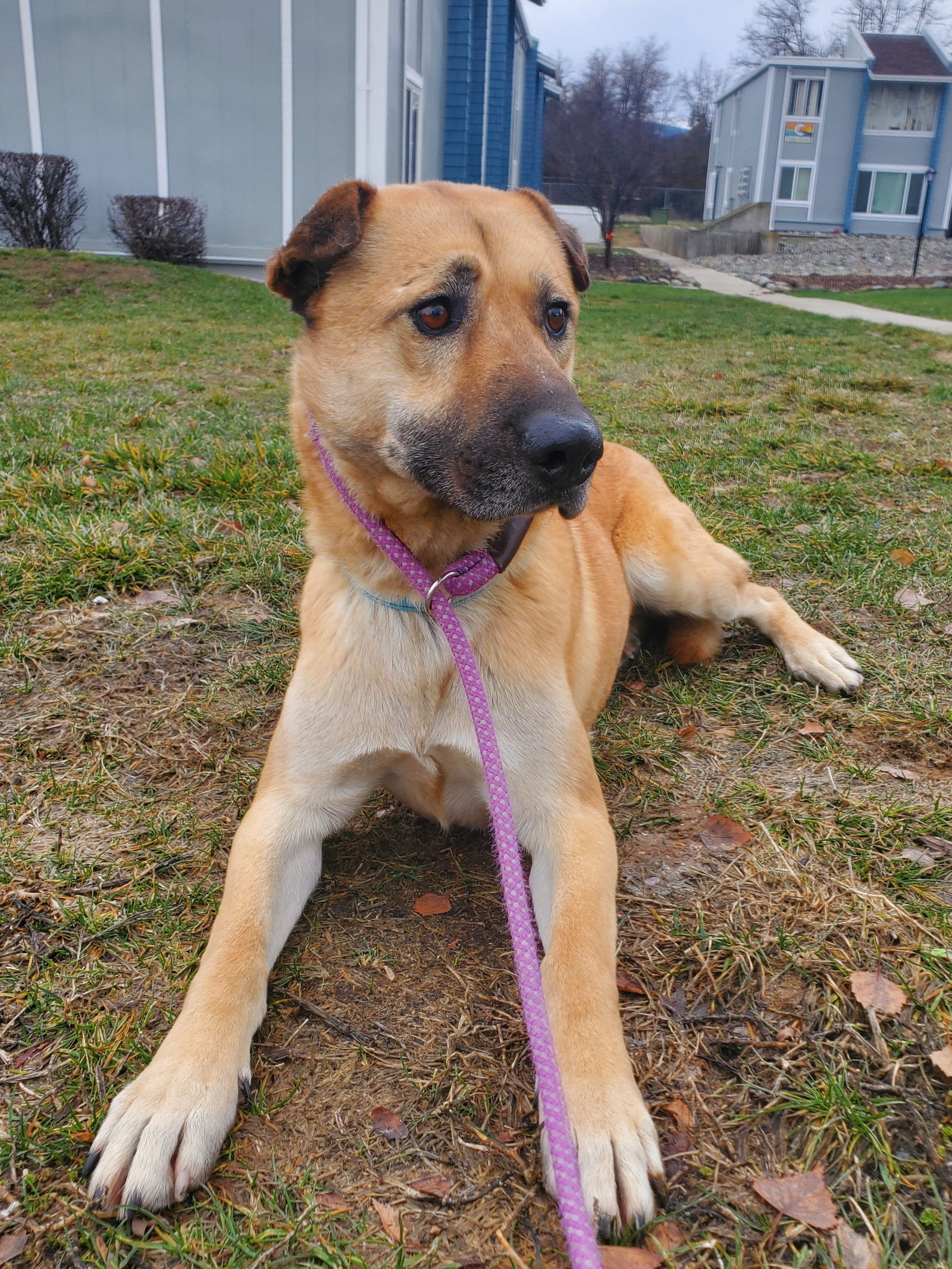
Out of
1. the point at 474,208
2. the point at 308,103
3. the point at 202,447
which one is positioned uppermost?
the point at 308,103

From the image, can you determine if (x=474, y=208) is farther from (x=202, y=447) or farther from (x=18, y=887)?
(x=202, y=447)

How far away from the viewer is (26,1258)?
149cm

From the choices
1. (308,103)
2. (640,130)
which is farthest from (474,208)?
(640,130)

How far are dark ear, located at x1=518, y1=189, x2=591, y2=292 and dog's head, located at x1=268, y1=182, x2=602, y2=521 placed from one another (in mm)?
278

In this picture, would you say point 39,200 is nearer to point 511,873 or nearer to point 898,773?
point 898,773

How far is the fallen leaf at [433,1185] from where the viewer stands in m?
1.60

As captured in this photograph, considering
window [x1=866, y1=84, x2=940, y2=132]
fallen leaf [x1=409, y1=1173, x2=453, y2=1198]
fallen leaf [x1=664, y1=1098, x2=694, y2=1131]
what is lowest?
fallen leaf [x1=409, y1=1173, x2=453, y2=1198]

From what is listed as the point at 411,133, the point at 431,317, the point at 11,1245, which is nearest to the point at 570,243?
the point at 431,317

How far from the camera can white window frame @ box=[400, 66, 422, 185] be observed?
1581cm

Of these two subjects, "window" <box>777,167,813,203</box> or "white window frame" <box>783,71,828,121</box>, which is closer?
"white window frame" <box>783,71,828,121</box>

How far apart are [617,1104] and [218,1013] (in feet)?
2.52

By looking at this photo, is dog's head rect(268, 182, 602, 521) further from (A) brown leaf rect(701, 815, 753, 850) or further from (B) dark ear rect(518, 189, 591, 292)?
(A) brown leaf rect(701, 815, 753, 850)

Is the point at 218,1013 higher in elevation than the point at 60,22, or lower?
lower

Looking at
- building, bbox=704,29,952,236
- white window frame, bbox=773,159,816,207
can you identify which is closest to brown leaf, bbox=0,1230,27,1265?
building, bbox=704,29,952,236
